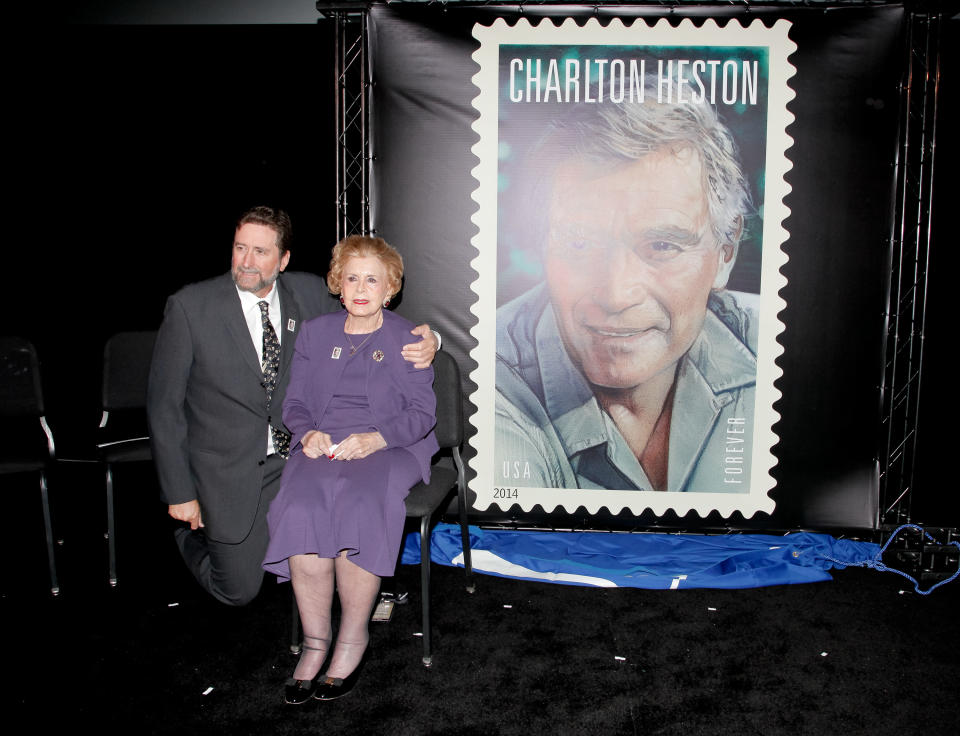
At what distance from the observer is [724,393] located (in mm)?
3316

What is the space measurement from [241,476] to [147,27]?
8.97 feet

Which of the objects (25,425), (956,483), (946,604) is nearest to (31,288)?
(25,425)

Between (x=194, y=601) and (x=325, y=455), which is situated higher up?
(x=325, y=455)

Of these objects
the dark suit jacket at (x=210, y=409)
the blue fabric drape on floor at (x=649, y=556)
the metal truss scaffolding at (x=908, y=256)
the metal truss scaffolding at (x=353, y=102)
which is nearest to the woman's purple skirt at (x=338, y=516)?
the dark suit jacket at (x=210, y=409)

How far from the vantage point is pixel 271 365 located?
256cm

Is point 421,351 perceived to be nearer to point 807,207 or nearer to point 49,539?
point 49,539

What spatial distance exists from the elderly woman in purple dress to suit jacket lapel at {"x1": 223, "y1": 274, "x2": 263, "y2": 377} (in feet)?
0.53

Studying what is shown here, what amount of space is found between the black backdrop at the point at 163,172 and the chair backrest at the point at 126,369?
316 millimetres

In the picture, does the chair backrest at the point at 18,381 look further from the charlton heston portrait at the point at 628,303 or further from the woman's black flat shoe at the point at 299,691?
the charlton heston portrait at the point at 628,303

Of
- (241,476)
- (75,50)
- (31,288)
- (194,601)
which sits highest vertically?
(75,50)

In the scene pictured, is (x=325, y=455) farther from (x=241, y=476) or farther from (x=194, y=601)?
(x=194, y=601)

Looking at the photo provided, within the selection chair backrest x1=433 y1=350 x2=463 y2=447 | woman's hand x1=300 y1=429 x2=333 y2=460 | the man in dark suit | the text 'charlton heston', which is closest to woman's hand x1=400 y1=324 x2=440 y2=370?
the man in dark suit

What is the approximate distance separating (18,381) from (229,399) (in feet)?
4.68

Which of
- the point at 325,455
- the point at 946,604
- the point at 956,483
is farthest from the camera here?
the point at 956,483
